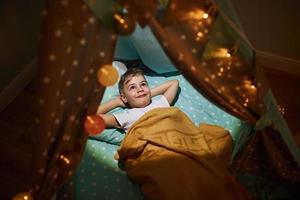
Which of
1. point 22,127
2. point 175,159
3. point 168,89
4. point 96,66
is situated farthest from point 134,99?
point 96,66

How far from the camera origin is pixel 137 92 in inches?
67.0

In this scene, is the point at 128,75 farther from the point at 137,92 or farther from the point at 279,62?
the point at 279,62

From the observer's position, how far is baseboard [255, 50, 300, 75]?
219 cm

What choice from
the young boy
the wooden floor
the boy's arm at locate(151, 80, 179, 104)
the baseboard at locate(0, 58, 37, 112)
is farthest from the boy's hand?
the baseboard at locate(0, 58, 37, 112)

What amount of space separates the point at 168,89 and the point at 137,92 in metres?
0.15

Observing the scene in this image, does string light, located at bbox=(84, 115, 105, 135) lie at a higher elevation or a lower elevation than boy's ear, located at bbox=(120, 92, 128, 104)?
higher

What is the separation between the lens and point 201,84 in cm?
118

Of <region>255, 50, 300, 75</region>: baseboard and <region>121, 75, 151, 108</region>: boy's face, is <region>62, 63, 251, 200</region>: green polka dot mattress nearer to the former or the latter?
<region>121, 75, 151, 108</region>: boy's face

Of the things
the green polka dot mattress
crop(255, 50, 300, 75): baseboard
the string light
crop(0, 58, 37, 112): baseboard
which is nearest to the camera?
the string light

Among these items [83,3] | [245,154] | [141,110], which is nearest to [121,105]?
[141,110]

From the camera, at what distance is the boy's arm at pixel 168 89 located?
5.78ft

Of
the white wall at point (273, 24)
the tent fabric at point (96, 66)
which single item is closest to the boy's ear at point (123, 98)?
the tent fabric at point (96, 66)

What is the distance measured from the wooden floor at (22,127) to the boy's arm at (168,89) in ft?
1.83

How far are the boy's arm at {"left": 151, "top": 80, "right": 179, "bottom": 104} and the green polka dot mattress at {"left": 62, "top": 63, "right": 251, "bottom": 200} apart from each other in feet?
0.17
